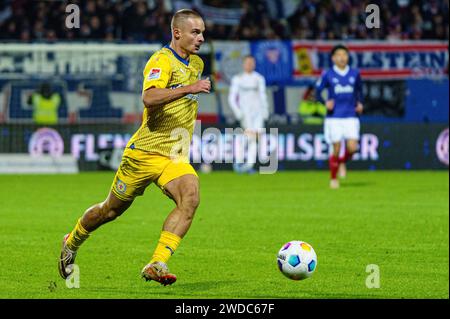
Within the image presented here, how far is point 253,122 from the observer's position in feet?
71.7

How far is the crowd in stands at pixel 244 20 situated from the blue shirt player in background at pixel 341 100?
375 inches

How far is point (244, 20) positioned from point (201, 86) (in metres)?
21.7

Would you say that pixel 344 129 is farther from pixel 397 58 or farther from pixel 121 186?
pixel 121 186

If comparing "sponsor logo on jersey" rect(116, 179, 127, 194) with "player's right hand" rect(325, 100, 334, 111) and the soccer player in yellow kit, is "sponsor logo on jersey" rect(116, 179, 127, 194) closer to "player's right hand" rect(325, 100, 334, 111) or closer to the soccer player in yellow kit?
the soccer player in yellow kit

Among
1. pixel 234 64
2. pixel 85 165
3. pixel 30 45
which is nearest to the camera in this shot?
pixel 85 165

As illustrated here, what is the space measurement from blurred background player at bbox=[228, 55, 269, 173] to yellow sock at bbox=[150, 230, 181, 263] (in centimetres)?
1358

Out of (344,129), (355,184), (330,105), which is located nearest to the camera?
(330,105)

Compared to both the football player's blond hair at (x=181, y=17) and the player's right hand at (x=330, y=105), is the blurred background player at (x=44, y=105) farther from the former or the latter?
the football player's blond hair at (x=181, y=17)

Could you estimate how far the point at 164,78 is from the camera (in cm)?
807

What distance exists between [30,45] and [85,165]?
3.51 m

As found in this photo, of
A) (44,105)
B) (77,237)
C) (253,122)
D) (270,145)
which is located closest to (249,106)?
(253,122)
